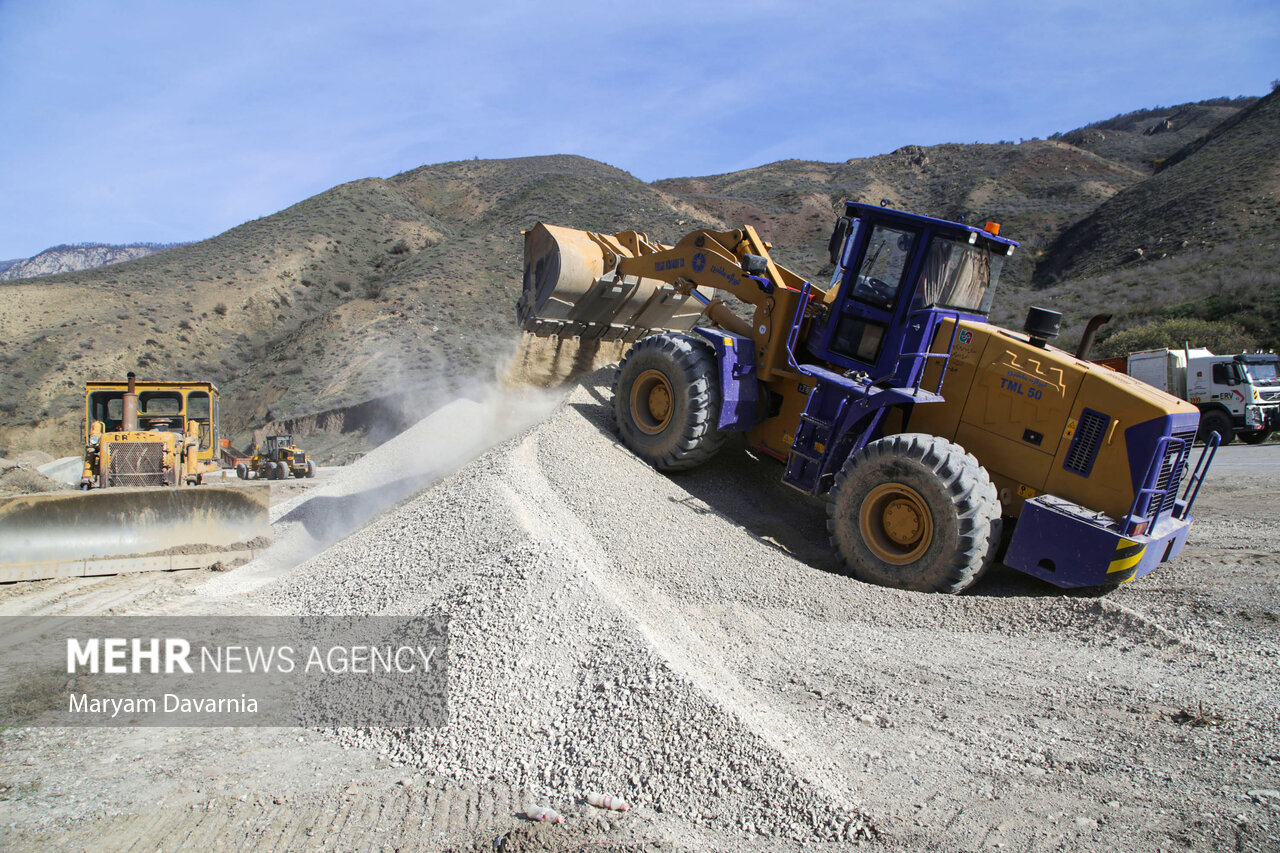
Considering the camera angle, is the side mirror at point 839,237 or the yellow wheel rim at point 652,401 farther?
the yellow wheel rim at point 652,401

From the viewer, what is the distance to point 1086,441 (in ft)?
19.1

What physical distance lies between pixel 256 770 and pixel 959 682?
372 cm

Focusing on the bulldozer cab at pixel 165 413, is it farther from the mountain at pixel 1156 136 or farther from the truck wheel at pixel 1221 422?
the mountain at pixel 1156 136

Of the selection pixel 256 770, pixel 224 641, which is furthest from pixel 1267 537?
pixel 224 641

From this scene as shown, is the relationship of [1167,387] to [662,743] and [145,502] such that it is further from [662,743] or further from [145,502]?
[145,502]

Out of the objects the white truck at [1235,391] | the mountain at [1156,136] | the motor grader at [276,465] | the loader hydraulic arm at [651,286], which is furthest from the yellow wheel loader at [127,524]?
the mountain at [1156,136]

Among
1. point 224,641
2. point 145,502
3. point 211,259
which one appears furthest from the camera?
point 211,259

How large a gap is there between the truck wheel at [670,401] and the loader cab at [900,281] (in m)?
1.30

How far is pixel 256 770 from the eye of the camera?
377cm

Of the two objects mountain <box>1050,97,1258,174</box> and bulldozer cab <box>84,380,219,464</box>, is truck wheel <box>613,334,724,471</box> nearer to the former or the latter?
bulldozer cab <box>84,380,219,464</box>

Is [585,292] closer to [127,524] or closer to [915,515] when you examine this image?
[915,515]

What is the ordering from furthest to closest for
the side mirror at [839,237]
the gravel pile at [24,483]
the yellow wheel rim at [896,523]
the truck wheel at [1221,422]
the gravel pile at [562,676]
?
the truck wheel at [1221,422] → the gravel pile at [24,483] → the side mirror at [839,237] → the yellow wheel rim at [896,523] → the gravel pile at [562,676]

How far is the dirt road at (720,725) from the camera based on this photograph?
10.4ft

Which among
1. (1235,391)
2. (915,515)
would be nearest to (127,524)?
(915,515)
